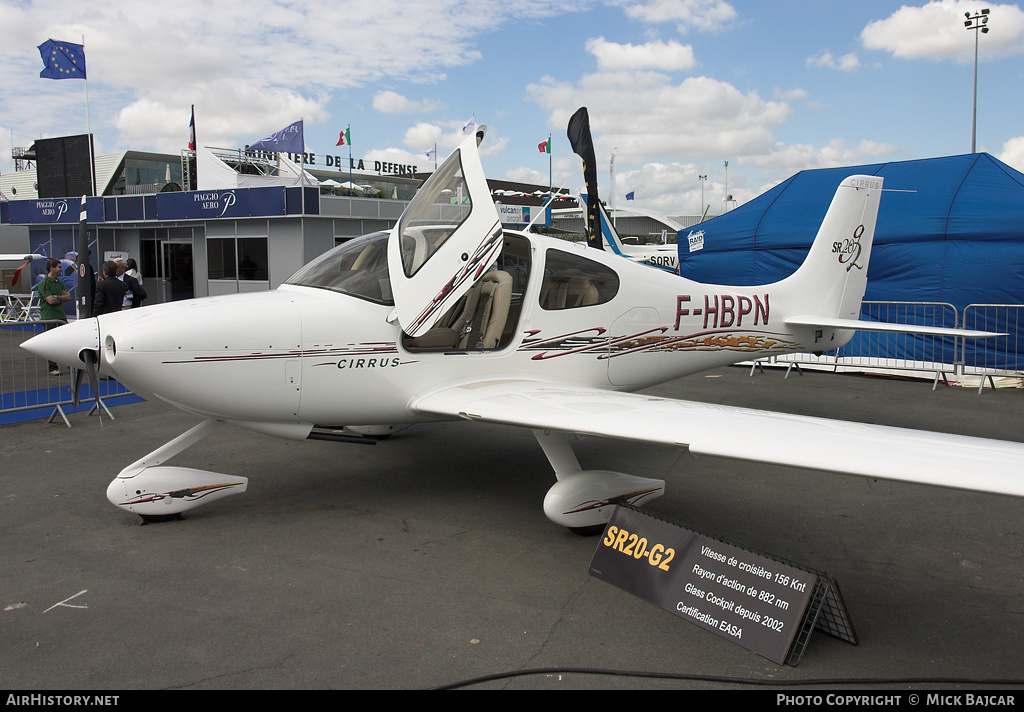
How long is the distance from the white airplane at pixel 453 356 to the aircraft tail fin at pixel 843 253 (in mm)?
2116

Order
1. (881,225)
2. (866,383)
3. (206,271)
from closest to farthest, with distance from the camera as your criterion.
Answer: (866,383) < (881,225) < (206,271)

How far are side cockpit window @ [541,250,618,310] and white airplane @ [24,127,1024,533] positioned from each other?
13 millimetres

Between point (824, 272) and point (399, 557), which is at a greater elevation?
point (824, 272)

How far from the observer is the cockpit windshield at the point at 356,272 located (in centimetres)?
514

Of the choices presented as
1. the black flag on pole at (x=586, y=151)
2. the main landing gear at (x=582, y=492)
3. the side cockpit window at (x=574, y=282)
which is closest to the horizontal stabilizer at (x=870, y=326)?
the side cockpit window at (x=574, y=282)

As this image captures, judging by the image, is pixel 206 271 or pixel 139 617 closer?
pixel 139 617

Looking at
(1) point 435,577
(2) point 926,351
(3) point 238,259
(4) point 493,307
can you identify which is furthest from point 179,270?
(1) point 435,577

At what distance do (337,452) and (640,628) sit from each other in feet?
13.4

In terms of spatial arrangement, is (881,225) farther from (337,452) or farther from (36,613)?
(36,613)

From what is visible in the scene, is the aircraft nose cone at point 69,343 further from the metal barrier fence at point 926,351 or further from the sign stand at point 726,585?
the metal barrier fence at point 926,351

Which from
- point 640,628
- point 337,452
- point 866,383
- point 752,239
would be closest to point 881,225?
point 752,239

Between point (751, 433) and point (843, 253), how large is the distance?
5.09 m

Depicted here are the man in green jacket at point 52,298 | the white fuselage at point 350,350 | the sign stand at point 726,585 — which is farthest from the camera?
the man in green jacket at point 52,298

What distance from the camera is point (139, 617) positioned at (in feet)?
11.6
